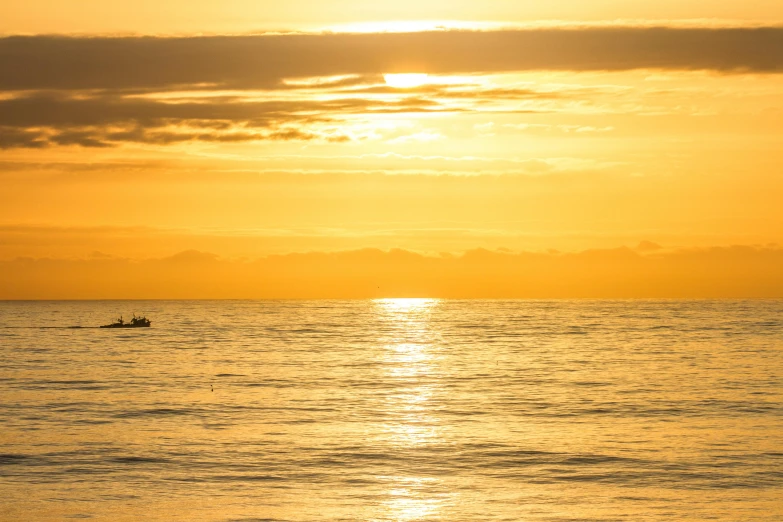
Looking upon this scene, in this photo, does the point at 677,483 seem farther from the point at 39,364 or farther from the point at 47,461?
the point at 39,364

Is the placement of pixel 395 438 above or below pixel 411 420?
below

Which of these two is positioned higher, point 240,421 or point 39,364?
point 39,364

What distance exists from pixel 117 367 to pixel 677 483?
229ft

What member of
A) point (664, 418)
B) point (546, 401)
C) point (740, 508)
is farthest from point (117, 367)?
point (740, 508)

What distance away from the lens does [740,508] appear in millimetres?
34156

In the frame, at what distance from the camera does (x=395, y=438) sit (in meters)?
49.8

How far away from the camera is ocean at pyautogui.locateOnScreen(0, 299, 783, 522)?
35.3m

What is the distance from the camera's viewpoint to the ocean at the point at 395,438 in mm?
35312

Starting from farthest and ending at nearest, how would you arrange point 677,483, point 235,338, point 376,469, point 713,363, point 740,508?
point 235,338 < point 713,363 < point 376,469 < point 677,483 < point 740,508

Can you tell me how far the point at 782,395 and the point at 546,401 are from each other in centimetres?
1791

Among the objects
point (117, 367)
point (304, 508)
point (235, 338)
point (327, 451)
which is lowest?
point (304, 508)

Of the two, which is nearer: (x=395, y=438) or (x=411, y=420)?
(x=395, y=438)

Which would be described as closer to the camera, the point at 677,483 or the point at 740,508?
the point at 740,508

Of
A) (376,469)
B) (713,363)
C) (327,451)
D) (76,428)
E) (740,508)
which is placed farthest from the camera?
(713,363)
